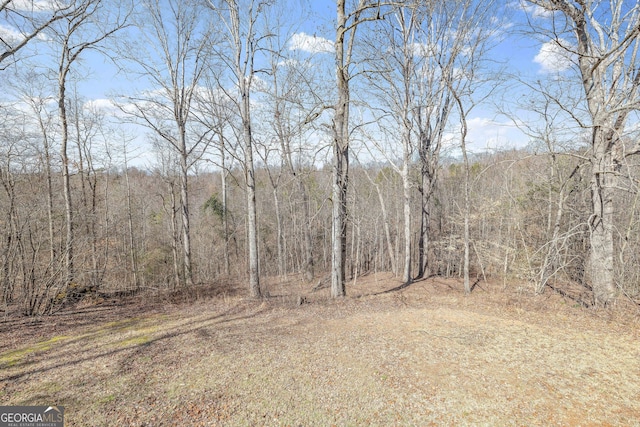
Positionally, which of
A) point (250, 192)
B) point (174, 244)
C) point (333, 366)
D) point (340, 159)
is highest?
point (340, 159)

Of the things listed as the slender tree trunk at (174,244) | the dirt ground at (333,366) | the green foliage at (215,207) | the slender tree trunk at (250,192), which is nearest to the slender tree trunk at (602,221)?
the dirt ground at (333,366)

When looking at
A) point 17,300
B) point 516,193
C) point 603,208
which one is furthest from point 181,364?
point 516,193

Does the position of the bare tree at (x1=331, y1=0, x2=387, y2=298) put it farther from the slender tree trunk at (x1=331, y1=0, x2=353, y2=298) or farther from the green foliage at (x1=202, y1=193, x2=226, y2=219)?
the green foliage at (x1=202, y1=193, x2=226, y2=219)

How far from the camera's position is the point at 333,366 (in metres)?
4.11

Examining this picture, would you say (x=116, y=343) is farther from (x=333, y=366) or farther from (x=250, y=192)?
(x=250, y=192)

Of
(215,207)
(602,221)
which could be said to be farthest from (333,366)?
(215,207)

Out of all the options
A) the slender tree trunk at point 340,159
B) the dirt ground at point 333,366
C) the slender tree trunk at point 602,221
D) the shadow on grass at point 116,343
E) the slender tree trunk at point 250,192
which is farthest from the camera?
the slender tree trunk at point 250,192

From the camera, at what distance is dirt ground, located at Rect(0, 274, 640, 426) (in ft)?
10.2

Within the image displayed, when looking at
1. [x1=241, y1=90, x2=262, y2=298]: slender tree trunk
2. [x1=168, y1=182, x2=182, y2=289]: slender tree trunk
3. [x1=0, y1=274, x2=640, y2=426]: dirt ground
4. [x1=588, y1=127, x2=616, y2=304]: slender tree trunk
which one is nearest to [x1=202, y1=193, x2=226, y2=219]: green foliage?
[x1=168, y1=182, x2=182, y2=289]: slender tree trunk

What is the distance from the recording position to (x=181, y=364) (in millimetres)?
4242

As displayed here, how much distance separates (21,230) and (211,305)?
4630mm

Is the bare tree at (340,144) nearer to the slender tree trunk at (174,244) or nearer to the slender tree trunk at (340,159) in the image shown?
the slender tree trunk at (340,159)

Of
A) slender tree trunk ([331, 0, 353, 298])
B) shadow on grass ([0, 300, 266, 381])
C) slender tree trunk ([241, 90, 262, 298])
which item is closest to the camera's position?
shadow on grass ([0, 300, 266, 381])

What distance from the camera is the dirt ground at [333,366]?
3.12 metres
